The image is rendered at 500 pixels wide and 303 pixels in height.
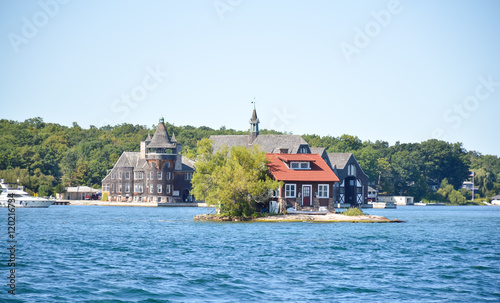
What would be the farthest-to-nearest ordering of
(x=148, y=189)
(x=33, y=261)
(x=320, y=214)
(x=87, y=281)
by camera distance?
(x=148, y=189) → (x=320, y=214) → (x=33, y=261) → (x=87, y=281)

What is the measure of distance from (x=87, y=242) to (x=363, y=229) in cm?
2257

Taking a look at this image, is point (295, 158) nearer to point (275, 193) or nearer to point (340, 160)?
point (275, 193)

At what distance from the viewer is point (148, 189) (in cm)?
12362

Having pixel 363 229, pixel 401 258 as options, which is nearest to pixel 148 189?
pixel 363 229

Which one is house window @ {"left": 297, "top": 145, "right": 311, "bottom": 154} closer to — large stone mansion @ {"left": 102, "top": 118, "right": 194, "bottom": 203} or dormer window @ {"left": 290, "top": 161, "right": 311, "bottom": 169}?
large stone mansion @ {"left": 102, "top": 118, "right": 194, "bottom": 203}

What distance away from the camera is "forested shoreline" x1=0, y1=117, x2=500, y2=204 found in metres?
138

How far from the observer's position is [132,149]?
157625 mm

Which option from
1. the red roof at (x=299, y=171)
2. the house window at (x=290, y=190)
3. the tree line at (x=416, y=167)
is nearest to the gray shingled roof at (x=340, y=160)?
the tree line at (x=416, y=167)

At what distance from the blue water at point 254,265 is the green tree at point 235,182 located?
6.81 m

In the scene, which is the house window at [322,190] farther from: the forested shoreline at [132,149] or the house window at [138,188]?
the forested shoreline at [132,149]

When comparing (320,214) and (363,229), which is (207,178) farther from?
(363,229)

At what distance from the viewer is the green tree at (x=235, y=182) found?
5938 centimetres

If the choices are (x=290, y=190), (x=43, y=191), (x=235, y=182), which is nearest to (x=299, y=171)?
(x=290, y=190)

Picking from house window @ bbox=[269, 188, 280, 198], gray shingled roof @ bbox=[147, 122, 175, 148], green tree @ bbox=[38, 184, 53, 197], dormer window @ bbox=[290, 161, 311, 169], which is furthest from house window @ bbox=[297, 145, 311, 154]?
green tree @ bbox=[38, 184, 53, 197]
